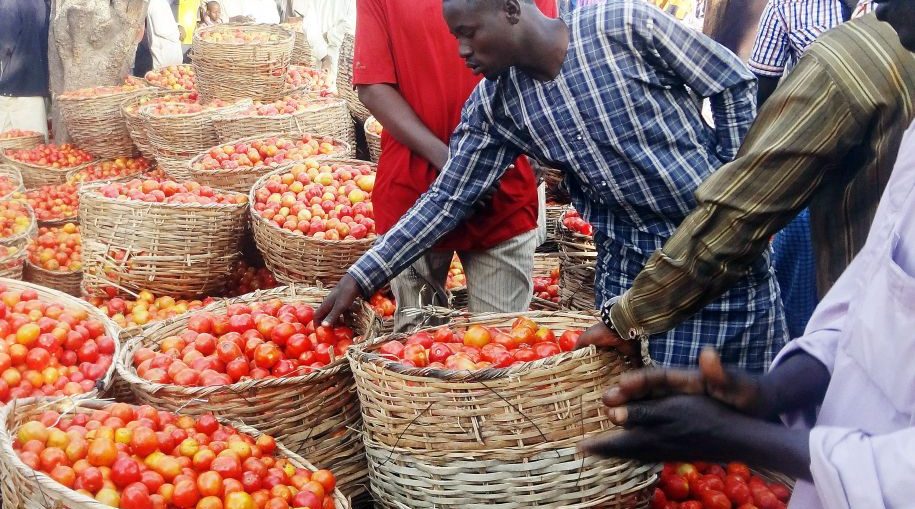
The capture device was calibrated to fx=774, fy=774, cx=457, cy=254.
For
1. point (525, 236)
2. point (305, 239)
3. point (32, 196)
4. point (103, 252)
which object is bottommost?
point (32, 196)

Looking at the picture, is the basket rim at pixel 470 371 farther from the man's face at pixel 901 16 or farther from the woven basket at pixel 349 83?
the woven basket at pixel 349 83

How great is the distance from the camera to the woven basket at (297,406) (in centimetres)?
235

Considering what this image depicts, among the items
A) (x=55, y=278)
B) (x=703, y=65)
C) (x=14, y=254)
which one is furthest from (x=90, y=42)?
(x=703, y=65)

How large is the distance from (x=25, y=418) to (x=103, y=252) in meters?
1.66

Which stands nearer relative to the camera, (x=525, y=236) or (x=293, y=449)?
(x=293, y=449)

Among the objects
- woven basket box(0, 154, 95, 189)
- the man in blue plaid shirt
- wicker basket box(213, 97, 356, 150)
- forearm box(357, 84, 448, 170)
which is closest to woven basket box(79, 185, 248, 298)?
forearm box(357, 84, 448, 170)

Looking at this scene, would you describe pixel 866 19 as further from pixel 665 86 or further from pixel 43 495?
pixel 43 495

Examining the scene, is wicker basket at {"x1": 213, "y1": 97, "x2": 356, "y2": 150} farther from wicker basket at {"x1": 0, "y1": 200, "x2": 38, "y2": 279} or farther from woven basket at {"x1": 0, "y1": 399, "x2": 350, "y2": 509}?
woven basket at {"x1": 0, "y1": 399, "x2": 350, "y2": 509}

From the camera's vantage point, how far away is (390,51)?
301 cm

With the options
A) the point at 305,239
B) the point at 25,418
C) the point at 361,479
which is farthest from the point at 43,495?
the point at 305,239

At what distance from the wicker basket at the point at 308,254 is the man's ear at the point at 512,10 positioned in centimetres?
155

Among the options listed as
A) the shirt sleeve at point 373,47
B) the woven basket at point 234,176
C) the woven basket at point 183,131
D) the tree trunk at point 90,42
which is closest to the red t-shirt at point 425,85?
the shirt sleeve at point 373,47

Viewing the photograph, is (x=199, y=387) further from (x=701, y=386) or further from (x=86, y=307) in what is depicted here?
(x=701, y=386)

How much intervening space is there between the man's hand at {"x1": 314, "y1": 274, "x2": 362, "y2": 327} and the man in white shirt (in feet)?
22.0
